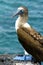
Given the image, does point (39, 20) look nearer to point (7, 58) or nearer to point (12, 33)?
point (12, 33)

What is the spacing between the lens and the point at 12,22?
12969 mm

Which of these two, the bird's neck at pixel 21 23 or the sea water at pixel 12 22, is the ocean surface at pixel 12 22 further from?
the bird's neck at pixel 21 23

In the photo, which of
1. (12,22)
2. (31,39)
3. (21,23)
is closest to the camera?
(31,39)

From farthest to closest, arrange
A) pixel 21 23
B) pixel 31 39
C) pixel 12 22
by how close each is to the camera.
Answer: pixel 12 22, pixel 21 23, pixel 31 39

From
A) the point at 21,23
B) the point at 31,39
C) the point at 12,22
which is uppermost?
the point at 21,23

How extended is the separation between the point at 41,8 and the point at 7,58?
7.29 m

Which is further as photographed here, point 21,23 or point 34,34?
point 21,23

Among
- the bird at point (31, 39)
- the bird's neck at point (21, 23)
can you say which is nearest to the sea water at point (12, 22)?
the bird's neck at point (21, 23)

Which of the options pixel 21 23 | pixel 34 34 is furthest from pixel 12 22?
pixel 34 34

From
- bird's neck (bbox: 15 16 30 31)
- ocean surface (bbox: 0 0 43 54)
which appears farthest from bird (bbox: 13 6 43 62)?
Result: ocean surface (bbox: 0 0 43 54)

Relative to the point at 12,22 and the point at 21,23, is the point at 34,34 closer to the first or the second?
the point at 21,23

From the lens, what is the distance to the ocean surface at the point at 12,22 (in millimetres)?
11726

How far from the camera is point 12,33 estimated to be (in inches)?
492

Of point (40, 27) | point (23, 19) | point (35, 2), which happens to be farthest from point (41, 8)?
point (23, 19)
